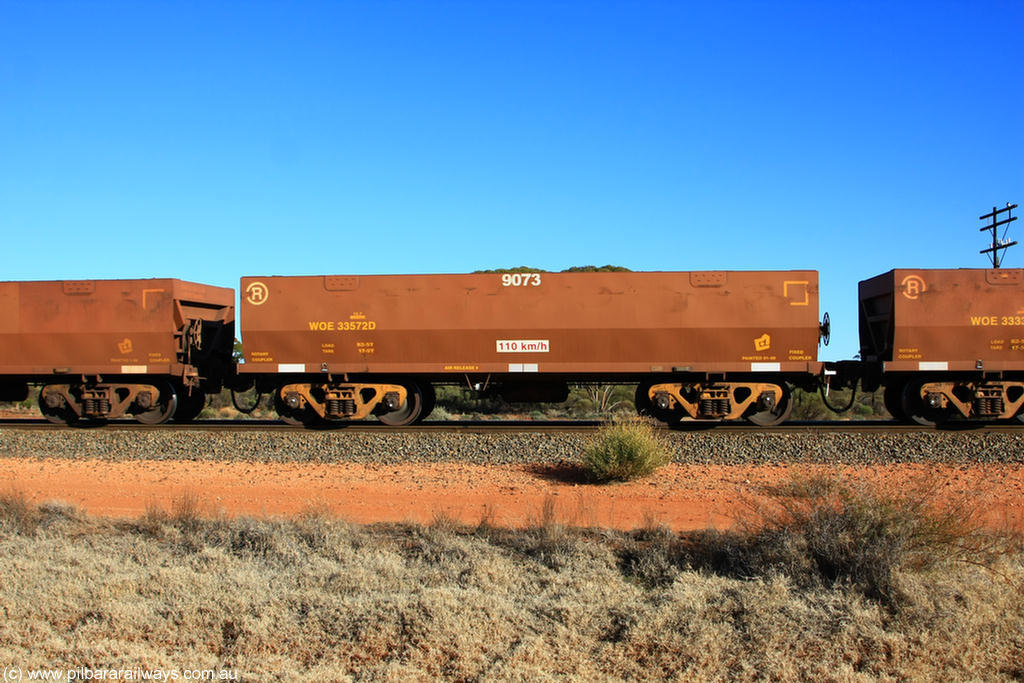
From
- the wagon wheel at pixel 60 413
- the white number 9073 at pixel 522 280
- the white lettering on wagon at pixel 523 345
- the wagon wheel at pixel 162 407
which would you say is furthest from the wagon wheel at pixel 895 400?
the wagon wheel at pixel 60 413

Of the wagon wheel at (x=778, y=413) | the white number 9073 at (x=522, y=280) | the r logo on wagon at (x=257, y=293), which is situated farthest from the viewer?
the r logo on wagon at (x=257, y=293)

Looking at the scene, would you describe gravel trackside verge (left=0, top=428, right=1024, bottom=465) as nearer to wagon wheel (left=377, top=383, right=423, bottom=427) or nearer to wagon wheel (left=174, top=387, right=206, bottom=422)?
wagon wheel (left=377, top=383, right=423, bottom=427)

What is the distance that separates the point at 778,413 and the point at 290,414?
10314mm

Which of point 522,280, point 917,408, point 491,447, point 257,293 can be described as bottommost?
point 491,447

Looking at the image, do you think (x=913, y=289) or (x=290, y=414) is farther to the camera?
(x=290, y=414)

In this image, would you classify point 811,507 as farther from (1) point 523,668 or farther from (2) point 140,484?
(2) point 140,484

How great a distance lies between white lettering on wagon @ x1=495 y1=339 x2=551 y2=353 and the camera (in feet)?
48.5

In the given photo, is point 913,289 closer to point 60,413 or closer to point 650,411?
point 650,411

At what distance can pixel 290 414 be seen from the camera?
15703 mm

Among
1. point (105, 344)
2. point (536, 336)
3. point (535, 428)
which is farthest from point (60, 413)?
point (536, 336)

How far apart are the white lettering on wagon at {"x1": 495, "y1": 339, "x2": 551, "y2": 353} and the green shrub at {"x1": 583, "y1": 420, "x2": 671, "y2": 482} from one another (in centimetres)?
Result: 436

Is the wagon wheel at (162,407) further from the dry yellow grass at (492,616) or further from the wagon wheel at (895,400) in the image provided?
the wagon wheel at (895,400)

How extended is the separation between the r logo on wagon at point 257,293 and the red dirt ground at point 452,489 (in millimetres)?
4193

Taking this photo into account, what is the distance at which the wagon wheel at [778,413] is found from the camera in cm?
1472
